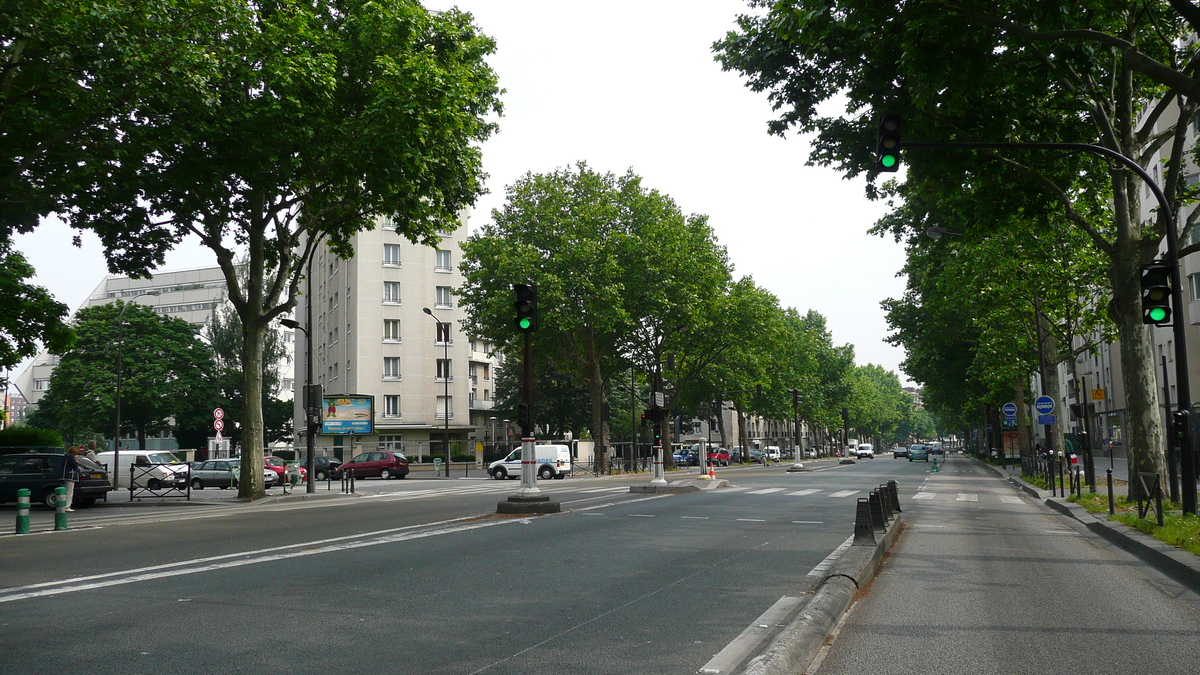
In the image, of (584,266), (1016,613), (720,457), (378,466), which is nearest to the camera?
(1016,613)

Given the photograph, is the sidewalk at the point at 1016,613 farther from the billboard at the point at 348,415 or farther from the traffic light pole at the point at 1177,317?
the billboard at the point at 348,415

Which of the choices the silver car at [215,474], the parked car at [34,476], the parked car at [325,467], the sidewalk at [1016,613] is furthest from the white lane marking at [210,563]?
the parked car at [325,467]

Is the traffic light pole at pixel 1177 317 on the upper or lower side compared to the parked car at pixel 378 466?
upper

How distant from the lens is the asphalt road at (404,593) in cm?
547

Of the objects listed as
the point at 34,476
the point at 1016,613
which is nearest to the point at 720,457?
the point at 34,476

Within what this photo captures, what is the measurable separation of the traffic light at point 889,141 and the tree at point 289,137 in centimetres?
1054

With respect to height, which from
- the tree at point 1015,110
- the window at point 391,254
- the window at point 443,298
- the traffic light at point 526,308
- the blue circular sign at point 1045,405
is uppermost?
the window at point 391,254

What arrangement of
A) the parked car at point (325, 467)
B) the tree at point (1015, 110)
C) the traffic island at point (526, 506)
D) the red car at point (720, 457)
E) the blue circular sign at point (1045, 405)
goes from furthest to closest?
the red car at point (720, 457)
the parked car at point (325, 467)
the blue circular sign at point (1045, 405)
the traffic island at point (526, 506)
the tree at point (1015, 110)

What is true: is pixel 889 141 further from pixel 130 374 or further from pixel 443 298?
pixel 130 374

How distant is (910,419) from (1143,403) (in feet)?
633

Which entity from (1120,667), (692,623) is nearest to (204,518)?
(692,623)

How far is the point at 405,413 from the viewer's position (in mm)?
64625

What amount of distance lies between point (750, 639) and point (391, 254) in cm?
6149

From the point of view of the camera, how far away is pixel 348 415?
47.7 metres
